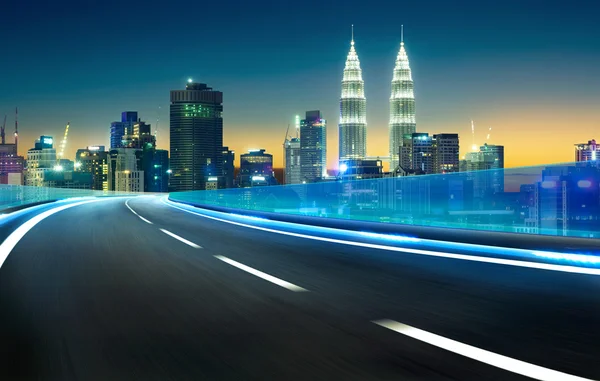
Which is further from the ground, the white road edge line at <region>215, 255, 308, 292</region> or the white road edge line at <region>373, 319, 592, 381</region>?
the white road edge line at <region>373, 319, 592, 381</region>

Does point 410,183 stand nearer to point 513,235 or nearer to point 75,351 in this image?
point 513,235

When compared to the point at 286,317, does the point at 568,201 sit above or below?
above

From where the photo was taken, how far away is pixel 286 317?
236 inches

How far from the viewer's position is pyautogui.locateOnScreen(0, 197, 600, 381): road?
4340 millimetres

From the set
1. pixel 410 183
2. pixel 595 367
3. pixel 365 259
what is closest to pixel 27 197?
pixel 410 183

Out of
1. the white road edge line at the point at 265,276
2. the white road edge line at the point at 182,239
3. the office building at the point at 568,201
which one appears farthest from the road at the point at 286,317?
the office building at the point at 568,201

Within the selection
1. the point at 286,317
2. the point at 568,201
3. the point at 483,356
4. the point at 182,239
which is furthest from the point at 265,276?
the point at 182,239

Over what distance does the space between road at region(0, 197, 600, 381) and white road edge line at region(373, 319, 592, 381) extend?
0.10 ft

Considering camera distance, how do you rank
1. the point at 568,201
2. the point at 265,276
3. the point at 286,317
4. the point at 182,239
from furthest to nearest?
the point at 182,239
the point at 568,201
the point at 265,276
the point at 286,317

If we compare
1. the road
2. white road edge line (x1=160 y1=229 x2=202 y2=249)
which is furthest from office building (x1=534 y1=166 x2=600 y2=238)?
white road edge line (x1=160 y1=229 x2=202 y2=249)

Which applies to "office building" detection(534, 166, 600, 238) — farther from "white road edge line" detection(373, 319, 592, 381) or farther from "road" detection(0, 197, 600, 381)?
"white road edge line" detection(373, 319, 592, 381)

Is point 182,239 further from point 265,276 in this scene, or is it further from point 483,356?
point 483,356

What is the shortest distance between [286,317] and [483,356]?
6.85 ft

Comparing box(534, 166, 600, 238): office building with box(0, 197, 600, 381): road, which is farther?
box(534, 166, 600, 238): office building
